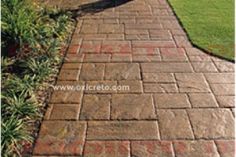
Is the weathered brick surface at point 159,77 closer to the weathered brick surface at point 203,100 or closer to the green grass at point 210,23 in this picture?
the weathered brick surface at point 203,100

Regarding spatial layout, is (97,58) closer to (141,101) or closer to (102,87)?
(102,87)

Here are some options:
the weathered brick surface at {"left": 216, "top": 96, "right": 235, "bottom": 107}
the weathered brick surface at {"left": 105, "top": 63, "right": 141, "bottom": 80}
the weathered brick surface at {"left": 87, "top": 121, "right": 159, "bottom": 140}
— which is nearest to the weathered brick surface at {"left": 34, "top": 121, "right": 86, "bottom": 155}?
the weathered brick surface at {"left": 87, "top": 121, "right": 159, "bottom": 140}

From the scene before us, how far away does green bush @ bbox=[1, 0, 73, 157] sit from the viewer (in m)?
3.12

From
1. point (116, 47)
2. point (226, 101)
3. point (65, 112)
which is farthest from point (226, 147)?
point (116, 47)

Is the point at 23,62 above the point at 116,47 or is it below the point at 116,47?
above

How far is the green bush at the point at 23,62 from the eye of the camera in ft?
10.2

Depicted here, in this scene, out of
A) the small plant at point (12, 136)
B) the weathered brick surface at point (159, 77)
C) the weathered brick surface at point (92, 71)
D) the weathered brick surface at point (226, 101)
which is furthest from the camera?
the weathered brick surface at point (92, 71)

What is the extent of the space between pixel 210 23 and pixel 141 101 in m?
2.94

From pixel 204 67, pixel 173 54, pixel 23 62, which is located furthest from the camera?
pixel 173 54

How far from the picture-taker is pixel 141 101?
3725 millimetres

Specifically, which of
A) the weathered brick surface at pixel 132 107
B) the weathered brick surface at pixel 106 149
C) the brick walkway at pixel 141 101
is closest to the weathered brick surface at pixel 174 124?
the brick walkway at pixel 141 101

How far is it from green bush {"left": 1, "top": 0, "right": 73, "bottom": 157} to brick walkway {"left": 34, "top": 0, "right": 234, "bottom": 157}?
171 millimetres

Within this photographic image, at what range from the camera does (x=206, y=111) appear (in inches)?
139

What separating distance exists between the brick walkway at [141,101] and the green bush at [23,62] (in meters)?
0.17
